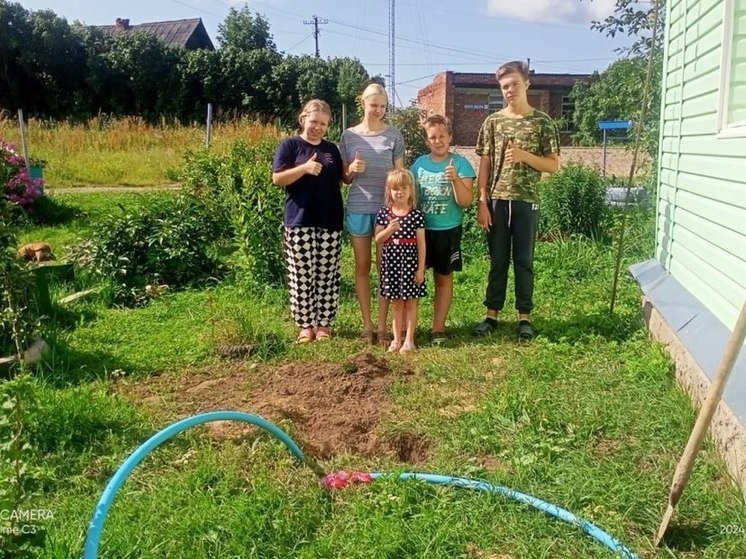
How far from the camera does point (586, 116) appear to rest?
28453 millimetres

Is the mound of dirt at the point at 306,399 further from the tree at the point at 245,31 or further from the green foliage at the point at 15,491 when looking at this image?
the tree at the point at 245,31

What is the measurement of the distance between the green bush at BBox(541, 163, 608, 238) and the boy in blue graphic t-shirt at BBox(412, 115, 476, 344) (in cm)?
388

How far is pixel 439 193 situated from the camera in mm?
4309

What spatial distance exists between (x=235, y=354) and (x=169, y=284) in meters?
2.38

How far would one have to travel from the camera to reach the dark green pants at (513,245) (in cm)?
444

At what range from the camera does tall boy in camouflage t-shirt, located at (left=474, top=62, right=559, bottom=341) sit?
4.30 metres

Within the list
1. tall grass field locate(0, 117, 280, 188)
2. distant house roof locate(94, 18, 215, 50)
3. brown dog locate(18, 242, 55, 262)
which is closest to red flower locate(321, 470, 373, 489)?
brown dog locate(18, 242, 55, 262)

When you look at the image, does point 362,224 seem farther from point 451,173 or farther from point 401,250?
point 451,173

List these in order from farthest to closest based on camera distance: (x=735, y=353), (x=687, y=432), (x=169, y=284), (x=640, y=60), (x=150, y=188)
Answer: (x=150, y=188) < (x=640, y=60) < (x=169, y=284) < (x=687, y=432) < (x=735, y=353)

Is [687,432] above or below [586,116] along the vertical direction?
below

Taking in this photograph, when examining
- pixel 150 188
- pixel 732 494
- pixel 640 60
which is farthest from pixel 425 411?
pixel 150 188

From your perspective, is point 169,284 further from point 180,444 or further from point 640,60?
point 640,60

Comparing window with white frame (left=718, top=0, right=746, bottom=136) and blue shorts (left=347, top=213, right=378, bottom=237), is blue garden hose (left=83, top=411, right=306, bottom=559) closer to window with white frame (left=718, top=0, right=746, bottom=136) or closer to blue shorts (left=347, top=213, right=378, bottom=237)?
blue shorts (left=347, top=213, right=378, bottom=237)

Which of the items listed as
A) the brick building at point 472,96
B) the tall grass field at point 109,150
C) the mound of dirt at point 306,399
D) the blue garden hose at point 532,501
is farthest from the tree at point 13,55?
the blue garden hose at point 532,501
